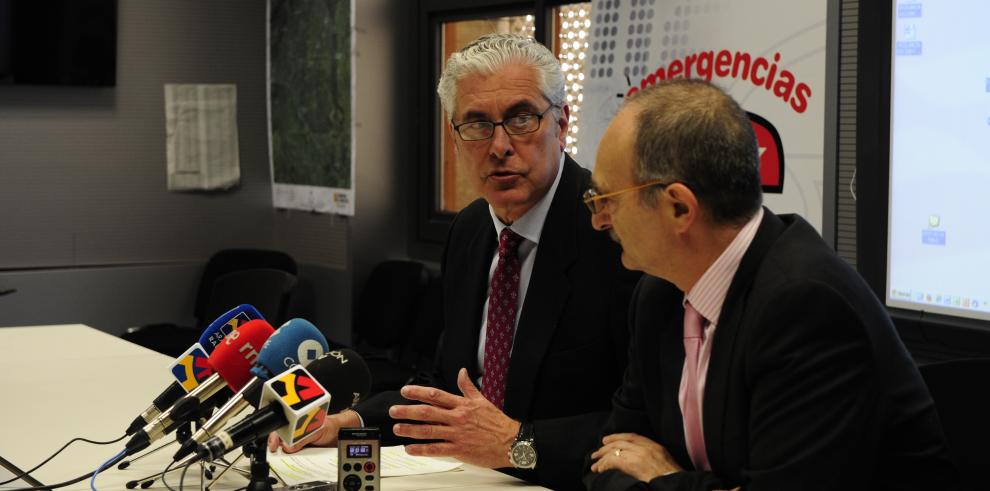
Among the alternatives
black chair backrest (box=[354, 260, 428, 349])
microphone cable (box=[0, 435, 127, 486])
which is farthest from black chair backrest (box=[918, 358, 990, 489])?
black chair backrest (box=[354, 260, 428, 349])

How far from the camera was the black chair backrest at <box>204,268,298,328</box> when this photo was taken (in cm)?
544

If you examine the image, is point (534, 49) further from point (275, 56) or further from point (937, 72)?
point (275, 56)

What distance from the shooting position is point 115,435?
104 inches

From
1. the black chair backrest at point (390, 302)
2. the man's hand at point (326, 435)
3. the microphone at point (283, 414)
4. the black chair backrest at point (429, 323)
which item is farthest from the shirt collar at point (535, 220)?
the black chair backrest at point (390, 302)

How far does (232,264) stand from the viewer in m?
6.56

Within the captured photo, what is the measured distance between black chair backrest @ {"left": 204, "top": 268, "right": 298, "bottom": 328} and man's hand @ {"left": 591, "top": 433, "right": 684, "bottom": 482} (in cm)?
337

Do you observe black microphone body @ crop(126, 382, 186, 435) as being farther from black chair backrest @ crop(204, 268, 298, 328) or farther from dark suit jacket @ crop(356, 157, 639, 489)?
black chair backrest @ crop(204, 268, 298, 328)

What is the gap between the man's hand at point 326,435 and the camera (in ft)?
7.75

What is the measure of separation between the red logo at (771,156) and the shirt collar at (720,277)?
1830 mm

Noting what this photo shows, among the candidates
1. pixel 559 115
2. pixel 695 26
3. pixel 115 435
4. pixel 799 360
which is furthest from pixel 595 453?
pixel 695 26

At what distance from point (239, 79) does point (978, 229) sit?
4.96 meters

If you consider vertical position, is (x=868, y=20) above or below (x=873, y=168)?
above

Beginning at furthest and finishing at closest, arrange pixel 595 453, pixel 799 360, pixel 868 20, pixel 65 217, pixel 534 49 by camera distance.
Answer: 1. pixel 65 217
2. pixel 868 20
3. pixel 534 49
4. pixel 595 453
5. pixel 799 360

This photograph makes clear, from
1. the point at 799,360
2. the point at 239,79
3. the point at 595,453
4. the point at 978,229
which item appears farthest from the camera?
the point at 239,79
